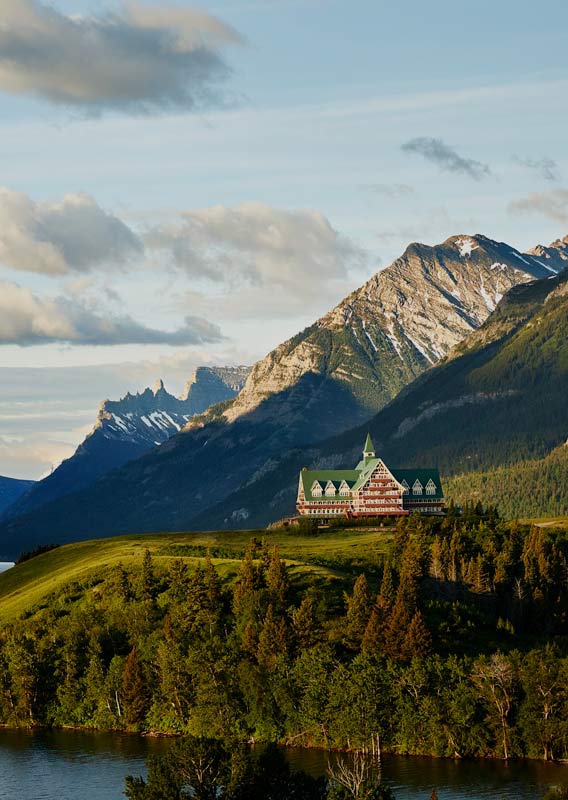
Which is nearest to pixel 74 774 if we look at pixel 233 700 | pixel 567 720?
pixel 233 700

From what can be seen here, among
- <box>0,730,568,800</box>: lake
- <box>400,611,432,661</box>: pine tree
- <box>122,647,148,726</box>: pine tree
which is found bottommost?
<box>0,730,568,800</box>: lake

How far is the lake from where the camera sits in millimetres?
159500

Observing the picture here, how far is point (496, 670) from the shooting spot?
176125 mm

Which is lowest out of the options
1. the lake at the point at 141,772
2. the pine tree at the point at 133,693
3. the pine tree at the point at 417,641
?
the lake at the point at 141,772

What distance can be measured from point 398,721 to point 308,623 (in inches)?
1043

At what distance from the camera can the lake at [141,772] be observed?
159500mm

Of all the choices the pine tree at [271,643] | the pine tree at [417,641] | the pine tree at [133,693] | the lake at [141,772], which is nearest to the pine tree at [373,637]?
the pine tree at [417,641]

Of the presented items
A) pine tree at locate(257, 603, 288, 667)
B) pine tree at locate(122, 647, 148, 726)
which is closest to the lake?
pine tree at locate(122, 647, 148, 726)

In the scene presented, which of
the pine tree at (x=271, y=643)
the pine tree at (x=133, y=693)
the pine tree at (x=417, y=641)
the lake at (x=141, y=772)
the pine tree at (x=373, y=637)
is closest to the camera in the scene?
the lake at (x=141, y=772)

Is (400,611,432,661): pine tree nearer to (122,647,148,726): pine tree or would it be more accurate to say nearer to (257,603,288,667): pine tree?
(257,603,288,667): pine tree

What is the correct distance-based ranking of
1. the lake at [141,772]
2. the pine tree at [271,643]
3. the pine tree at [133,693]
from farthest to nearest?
1. the pine tree at [133,693]
2. the pine tree at [271,643]
3. the lake at [141,772]

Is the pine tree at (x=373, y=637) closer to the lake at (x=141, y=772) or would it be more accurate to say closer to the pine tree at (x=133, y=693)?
the lake at (x=141, y=772)

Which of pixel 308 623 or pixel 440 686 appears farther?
pixel 308 623

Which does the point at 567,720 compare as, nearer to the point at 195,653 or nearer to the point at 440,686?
the point at 440,686
